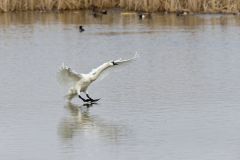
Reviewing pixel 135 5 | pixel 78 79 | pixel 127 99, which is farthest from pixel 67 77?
pixel 135 5

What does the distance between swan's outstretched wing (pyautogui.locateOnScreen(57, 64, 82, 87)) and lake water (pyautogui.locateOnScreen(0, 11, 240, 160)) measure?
323mm

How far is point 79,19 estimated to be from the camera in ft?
105

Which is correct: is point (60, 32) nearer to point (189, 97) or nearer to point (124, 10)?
point (124, 10)

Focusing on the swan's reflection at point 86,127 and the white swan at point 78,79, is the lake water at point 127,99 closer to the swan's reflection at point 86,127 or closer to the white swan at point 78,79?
the swan's reflection at point 86,127

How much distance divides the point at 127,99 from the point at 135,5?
65.9 ft

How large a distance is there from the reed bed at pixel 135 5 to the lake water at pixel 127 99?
610cm

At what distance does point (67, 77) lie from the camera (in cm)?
1290

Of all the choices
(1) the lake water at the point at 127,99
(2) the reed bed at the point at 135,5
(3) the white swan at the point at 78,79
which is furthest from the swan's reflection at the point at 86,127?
(2) the reed bed at the point at 135,5

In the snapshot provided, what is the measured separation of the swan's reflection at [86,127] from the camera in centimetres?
1071

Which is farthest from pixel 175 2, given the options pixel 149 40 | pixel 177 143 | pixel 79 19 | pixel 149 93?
pixel 177 143

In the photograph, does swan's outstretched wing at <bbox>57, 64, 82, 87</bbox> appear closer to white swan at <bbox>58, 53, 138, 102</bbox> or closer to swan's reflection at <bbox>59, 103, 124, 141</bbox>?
white swan at <bbox>58, 53, 138, 102</bbox>

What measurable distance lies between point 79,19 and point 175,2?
3.39 m

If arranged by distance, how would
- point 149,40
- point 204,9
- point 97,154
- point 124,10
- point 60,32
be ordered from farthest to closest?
point 124,10 → point 204,9 → point 60,32 → point 149,40 → point 97,154

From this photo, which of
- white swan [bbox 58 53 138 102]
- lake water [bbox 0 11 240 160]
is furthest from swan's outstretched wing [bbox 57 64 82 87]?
lake water [bbox 0 11 240 160]
